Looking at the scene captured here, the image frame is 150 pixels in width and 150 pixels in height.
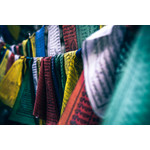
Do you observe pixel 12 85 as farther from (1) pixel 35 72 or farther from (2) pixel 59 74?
(2) pixel 59 74

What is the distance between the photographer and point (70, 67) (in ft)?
1.32

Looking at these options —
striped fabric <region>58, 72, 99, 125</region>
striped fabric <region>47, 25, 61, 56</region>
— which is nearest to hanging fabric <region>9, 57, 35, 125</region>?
striped fabric <region>47, 25, 61, 56</region>

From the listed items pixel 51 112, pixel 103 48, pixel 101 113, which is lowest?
pixel 51 112

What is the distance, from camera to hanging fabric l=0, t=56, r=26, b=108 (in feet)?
2.15

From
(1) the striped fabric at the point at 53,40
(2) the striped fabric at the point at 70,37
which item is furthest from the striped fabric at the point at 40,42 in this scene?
(2) the striped fabric at the point at 70,37

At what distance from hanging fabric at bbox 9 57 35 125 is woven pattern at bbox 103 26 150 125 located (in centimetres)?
50

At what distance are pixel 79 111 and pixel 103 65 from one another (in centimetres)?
15

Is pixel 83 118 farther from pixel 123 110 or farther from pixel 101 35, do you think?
pixel 101 35

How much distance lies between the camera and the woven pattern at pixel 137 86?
0.22 m

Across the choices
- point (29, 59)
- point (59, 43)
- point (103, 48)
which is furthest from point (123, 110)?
point (29, 59)

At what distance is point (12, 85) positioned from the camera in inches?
26.7

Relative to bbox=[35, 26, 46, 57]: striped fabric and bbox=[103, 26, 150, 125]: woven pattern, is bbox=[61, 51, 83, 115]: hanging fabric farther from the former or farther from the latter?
bbox=[35, 26, 46, 57]: striped fabric

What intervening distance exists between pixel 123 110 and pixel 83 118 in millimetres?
118

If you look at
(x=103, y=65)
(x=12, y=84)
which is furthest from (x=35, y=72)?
(x=103, y=65)
